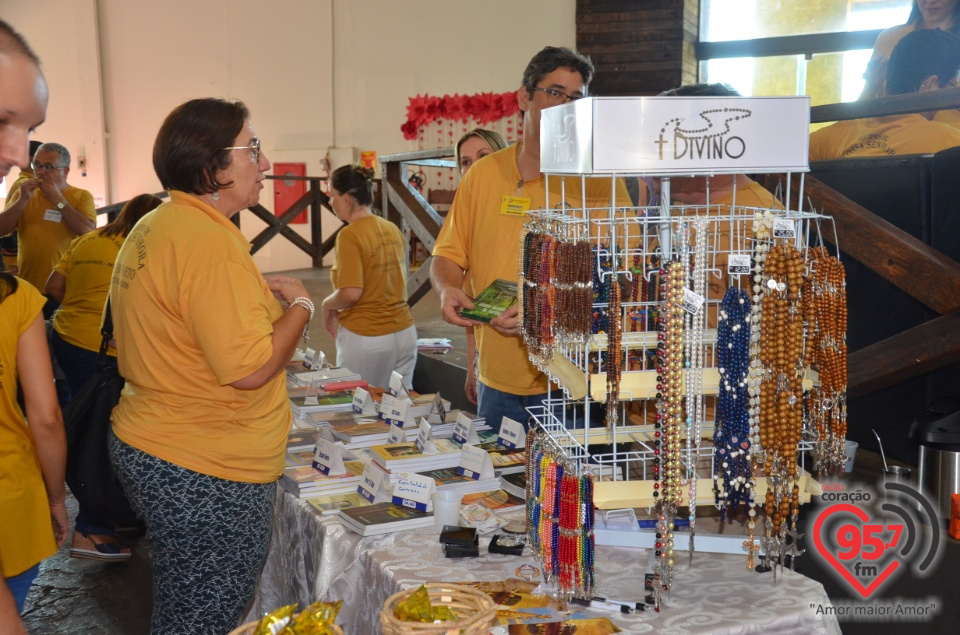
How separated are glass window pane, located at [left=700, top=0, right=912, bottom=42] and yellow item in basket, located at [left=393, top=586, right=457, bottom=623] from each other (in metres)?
9.11

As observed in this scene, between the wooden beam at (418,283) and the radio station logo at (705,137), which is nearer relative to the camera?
the radio station logo at (705,137)

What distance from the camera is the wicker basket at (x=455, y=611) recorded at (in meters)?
1.16

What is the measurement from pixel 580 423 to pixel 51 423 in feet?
4.72

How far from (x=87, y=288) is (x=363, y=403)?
5.05ft

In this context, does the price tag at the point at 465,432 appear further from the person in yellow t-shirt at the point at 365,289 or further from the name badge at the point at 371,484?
the person in yellow t-shirt at the point at 365,289

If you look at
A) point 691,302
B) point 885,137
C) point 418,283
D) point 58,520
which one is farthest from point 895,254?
point 418,283

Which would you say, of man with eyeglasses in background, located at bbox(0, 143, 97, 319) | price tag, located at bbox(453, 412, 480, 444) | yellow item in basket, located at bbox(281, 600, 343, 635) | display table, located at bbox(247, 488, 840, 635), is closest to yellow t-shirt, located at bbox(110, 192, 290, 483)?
display table, located at bbox(247, 488, 840, 635)

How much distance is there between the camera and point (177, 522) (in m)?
1.76

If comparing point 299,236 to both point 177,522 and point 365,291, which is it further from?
point 177,522

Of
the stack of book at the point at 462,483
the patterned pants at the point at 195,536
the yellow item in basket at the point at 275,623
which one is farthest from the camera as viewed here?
the stack of book at the point at 462,483

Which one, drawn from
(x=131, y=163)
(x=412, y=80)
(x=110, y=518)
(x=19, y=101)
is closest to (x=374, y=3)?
(x=412, y=80)

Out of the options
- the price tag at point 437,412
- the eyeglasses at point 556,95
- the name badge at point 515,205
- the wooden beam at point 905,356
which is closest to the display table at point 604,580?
the price tag at point 437,412

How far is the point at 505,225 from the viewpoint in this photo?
105 inches

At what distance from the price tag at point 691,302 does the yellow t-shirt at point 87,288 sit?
2.84 m
